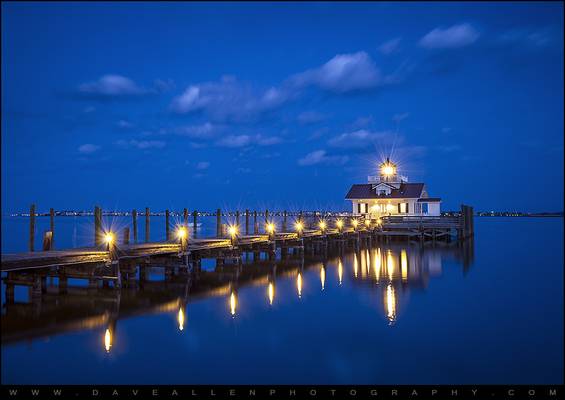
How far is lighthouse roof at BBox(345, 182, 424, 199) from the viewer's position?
6088cm

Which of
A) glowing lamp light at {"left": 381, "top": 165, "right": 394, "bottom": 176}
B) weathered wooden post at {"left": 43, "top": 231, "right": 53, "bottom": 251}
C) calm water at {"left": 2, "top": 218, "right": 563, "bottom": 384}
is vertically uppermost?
glowing lamp light at {"left": 381, "top": 165, "right": 394, "bottom": 176}

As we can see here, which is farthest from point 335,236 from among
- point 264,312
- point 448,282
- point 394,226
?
point 264,312

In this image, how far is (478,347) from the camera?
1639cm

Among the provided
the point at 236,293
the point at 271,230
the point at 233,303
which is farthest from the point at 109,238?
the point at 271,230

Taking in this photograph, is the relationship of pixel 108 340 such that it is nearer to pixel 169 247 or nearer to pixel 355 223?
pixel 169 247

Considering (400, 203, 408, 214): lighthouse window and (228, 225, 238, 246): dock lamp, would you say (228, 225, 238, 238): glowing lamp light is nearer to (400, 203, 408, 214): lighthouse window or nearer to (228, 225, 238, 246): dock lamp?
(228, 225, 238, 246): dock lamp

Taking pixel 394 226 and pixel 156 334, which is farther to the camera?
pixel 394 226

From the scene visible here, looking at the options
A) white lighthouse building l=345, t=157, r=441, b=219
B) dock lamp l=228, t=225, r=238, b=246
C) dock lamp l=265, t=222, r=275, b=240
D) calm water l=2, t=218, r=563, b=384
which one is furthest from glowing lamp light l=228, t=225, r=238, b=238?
white lighthouse building l=345, t=157, r=441, b=219

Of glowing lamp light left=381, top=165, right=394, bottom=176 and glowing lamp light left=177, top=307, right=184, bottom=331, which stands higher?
glowing lamp light left=381, top=165, right=394, bottom=176

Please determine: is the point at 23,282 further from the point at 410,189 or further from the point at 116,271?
the point at 410,189

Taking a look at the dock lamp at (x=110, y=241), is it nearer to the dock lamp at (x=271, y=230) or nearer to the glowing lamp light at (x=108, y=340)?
the glowing lamp light at (x=108, y=340)

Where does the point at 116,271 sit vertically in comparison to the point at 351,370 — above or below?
above

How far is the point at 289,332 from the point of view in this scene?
18375 mm
